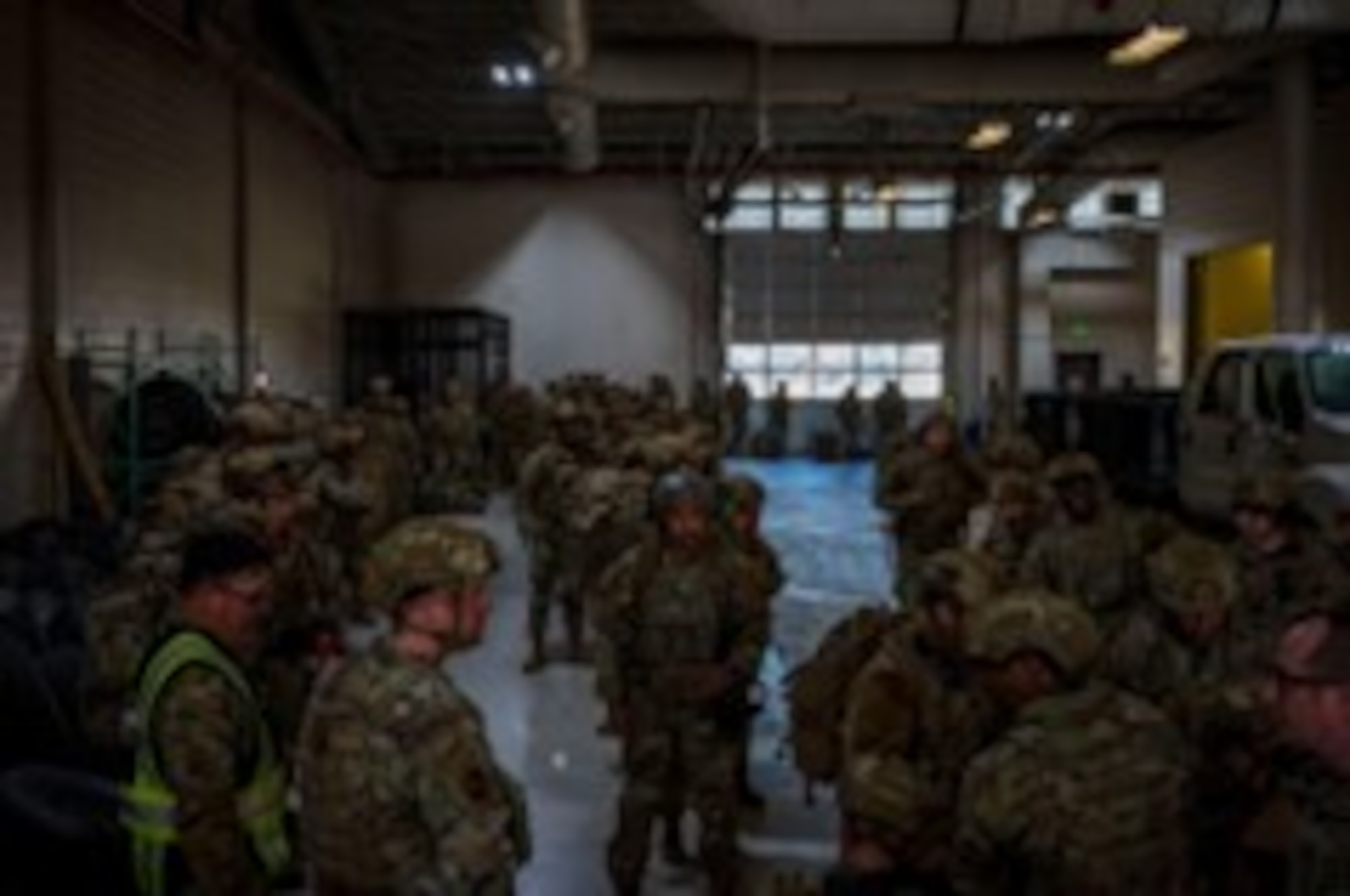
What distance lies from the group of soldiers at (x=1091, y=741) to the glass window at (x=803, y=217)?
28104 millimetres

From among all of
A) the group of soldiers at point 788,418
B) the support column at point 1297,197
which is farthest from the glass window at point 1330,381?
the group of soldiers at point 788,418

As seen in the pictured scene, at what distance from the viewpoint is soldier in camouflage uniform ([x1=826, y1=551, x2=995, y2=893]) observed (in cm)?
409

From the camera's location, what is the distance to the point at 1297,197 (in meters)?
17.9

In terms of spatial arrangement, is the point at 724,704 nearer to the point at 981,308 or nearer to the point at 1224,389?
the point at 1224,389

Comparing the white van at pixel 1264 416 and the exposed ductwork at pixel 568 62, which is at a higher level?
the exposed ductwork at pixel 568 62

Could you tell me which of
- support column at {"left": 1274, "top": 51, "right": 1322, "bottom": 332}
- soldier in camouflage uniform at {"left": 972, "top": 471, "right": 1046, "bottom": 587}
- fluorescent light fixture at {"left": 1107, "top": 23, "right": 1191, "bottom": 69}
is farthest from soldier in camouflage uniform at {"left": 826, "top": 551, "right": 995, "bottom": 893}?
support column at {"left": 1274, "top": 51, "right": 1322, "bottom": 332}

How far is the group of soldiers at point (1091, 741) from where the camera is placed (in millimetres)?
3904

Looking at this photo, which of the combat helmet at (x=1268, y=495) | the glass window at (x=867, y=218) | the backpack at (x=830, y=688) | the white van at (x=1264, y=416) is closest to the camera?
the backpack at (x=830, y=688)

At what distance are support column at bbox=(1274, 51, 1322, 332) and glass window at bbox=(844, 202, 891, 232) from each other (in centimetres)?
1709

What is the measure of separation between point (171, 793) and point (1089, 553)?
4656mm

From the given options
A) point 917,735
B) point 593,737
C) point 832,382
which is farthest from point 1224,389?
point 832,382

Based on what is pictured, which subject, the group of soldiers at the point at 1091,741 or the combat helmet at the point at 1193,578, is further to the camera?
the combat helmet at the point at 1193,578

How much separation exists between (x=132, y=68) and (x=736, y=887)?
1194 cm

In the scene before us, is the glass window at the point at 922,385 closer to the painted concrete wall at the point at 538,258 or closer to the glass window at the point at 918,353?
the glass window at the point at 918,353
